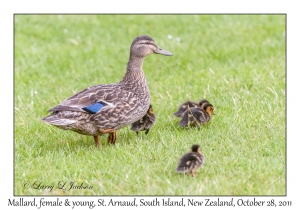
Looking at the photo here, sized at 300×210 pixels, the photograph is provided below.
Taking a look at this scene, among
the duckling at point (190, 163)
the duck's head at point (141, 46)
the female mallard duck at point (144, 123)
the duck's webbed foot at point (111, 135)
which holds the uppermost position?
the duck's head at point (141, 46)

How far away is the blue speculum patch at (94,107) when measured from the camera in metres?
6.54

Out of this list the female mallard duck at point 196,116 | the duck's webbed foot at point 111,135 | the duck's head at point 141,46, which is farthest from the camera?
the duck's head at point 141,46

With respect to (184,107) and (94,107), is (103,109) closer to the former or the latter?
(94,107)

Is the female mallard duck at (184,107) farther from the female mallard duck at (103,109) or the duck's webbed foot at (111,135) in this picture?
the duck's webbed foot at (111,135)

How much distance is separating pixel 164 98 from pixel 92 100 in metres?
1.89

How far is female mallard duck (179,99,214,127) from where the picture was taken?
6931 mm

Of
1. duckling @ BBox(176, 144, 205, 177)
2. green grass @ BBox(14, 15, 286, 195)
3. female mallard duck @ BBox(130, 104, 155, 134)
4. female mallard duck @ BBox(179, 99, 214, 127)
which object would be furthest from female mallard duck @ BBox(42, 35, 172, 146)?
duckling @ BBox(176, 144, 205, 177)

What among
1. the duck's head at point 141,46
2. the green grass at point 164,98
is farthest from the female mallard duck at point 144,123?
the duck's head at point 141,46

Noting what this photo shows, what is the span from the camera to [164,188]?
5.32m

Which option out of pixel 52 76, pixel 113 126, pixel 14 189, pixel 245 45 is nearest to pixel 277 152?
pixel 113 126

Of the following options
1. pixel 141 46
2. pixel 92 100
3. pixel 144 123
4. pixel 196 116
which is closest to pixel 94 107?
pixel 92 100

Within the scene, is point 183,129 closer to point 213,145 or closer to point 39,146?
point 213,145

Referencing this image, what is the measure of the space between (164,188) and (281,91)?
3287 mm

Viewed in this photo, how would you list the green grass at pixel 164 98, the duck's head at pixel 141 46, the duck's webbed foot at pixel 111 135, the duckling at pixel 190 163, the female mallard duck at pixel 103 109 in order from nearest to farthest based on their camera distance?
the duckling at pixel 190 163, the green grass at pixel 164 98, the female mallard duck at pixel 103 109, the duck's webbed foot at pixel 111 135, the duck's head at pixel 141 46
